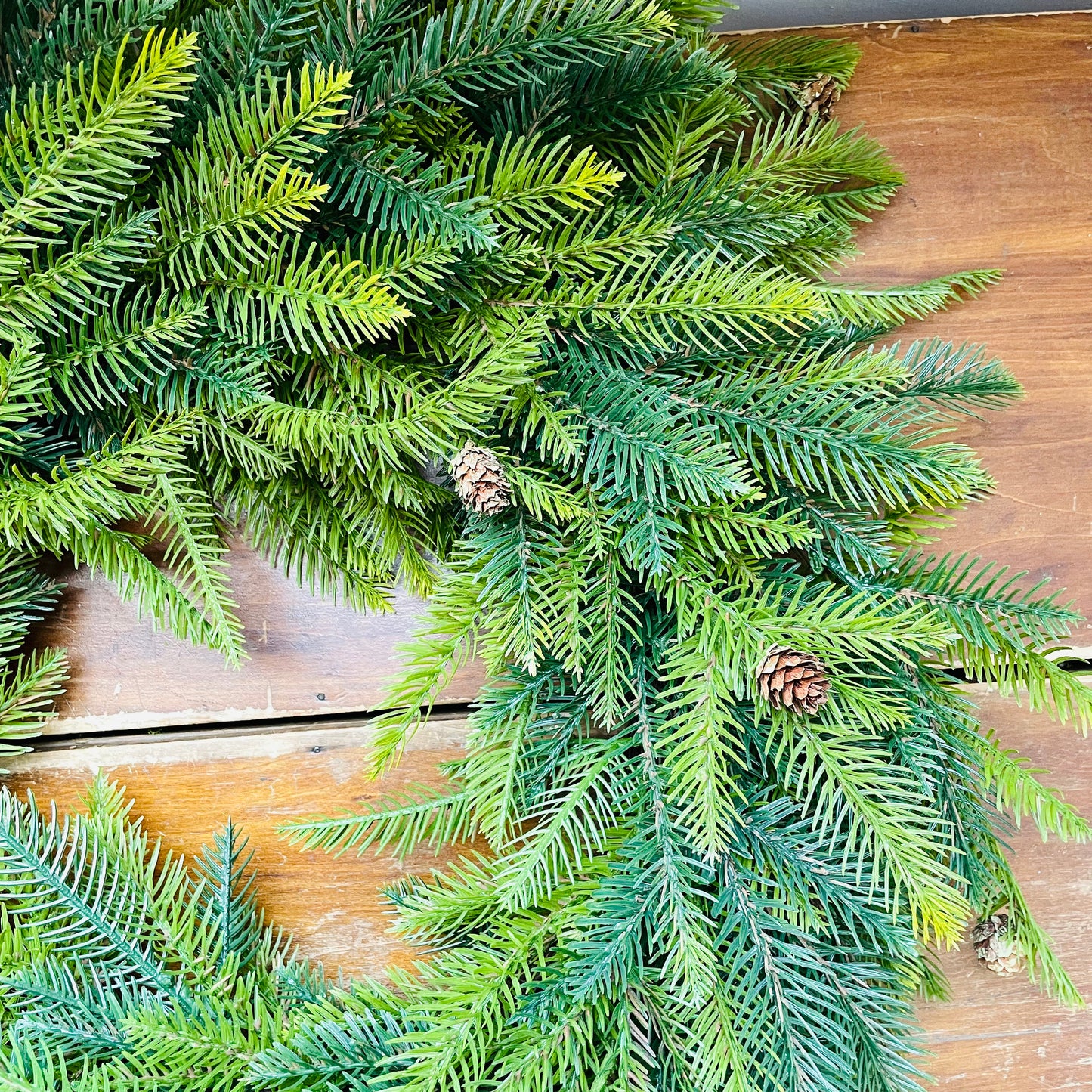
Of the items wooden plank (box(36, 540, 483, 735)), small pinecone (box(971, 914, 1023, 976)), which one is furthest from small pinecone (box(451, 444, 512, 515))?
small pinecone (box(971, 914, 1023, 976))

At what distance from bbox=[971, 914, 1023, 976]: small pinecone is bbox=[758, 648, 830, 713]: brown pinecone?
0.89 ft

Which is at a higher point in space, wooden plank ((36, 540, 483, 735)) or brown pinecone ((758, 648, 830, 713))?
brown pinecone ((758, 648, 830, 713))

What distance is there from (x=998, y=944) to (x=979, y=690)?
186mm

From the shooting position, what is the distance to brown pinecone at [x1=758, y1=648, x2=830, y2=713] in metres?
0.47

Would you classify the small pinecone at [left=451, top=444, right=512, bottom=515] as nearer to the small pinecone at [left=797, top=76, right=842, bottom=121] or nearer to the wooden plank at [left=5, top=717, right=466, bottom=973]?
the wooden plank at [left=5, top=717, right=466, bottom=973]

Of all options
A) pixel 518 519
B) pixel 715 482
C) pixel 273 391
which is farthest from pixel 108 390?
pixel 715 482

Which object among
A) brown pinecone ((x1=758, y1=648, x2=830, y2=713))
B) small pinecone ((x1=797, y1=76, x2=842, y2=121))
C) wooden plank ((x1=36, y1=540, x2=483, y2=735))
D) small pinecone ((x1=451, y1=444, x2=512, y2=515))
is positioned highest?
small pinecone ((x1=797, y1=76, x2=842, y2=121))

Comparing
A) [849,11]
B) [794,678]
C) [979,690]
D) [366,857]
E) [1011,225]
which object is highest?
[849,11]

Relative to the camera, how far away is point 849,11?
0.69 m

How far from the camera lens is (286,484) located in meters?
0.57

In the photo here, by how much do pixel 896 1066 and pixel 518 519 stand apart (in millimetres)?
422

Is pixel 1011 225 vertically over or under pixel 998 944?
over

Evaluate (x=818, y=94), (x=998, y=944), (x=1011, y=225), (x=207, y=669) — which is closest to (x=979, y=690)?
(x=998, y=944)

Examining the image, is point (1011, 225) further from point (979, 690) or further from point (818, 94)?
point (979, 690)
